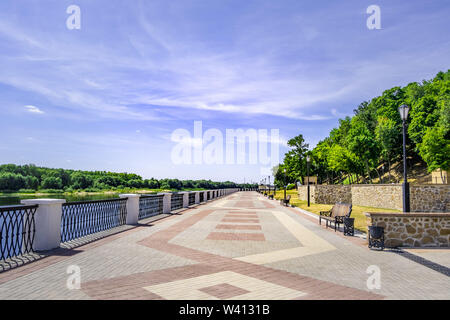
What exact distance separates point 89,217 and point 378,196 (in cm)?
2574

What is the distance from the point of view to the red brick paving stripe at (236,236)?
9812 mm

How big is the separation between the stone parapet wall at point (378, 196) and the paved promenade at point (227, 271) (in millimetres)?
18166

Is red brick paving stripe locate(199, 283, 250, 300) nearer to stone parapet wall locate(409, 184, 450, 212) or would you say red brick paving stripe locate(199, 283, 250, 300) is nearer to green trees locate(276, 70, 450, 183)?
stone parapet wall locate(409, 184, 450, 212)

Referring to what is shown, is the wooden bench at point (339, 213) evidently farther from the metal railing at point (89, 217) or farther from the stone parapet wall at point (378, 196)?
the stone parapet wall at point (378, 196)

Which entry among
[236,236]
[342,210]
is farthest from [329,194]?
[236,236]

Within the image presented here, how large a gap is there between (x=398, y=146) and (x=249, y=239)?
6690 centimetres

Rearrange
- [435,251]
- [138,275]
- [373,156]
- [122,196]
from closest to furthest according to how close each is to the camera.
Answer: [138,275], [435,251], [122,196], [373,156]

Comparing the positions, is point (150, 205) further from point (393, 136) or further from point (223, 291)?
point (393, 136)

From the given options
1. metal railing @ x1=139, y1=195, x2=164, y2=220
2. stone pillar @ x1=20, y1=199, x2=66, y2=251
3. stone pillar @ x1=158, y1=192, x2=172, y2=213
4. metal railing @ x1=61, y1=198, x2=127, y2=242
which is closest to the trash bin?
metal railing @ x1=61, y1=198, x2=127, y2=242

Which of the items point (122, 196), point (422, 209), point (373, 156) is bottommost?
point (422, 209)

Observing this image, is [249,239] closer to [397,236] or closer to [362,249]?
[362,249]

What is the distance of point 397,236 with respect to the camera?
8758mm

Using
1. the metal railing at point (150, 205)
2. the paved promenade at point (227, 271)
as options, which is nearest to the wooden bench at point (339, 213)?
the paved promenade at point (227, 271)
